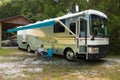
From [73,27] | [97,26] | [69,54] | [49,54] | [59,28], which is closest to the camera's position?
[97,26]

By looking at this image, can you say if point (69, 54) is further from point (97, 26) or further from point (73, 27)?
point (97, 26)

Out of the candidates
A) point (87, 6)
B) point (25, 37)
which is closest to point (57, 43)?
point (87, 6)

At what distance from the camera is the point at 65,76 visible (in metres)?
9.05

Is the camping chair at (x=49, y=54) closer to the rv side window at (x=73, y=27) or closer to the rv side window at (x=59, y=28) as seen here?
the rv side window at (x=59, y=28)

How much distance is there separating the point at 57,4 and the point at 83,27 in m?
8.87

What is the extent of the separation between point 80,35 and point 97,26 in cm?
123

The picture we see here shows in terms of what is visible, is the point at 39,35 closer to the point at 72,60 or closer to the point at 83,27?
the point at 72,60

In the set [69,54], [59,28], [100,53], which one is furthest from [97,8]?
[100,53]

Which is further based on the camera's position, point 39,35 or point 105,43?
point 39,35

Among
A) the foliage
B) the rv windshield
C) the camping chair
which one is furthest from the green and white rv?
the foliage

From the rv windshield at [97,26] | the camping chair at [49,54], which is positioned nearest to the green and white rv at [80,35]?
the rv windshield at [97,26]

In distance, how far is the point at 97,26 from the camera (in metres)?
12.4

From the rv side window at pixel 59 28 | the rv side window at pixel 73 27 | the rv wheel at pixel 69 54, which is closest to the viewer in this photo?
the rv side window at pixel 73 27

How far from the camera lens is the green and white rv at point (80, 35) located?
466 inches
